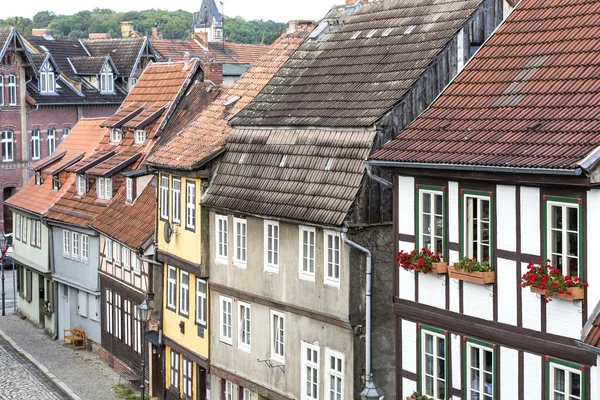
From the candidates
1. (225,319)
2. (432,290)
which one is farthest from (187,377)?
(432,290)

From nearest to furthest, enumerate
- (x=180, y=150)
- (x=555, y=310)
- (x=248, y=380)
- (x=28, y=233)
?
(x=555, y=310) → (x=248, y=380) → (x=180, y=150) → (x=28, y=233)

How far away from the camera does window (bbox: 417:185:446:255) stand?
21516 millimetres

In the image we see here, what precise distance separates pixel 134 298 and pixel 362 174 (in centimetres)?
1540

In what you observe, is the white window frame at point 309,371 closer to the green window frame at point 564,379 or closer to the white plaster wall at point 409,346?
the white plaster wall at point 409,346

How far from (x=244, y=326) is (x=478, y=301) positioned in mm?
9693

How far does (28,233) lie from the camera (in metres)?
49.2

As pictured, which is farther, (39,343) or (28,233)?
(28,233)

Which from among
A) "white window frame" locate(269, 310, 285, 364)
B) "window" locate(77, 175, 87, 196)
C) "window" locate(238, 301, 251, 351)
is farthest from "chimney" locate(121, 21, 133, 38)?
"white window frame" locate(269, 310, 285, 364)

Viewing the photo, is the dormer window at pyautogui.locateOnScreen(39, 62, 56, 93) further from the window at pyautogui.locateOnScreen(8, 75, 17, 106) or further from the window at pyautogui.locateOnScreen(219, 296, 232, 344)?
the window at pyautogui.locateOnScreen(219, 296, 232, 344)

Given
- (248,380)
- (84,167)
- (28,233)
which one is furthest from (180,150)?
(28,233)

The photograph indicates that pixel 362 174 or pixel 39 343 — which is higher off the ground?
pixel 362 174

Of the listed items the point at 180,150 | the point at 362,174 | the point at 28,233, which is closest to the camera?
the point at 362,174

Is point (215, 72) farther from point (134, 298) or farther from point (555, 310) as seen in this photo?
point (555, 310)

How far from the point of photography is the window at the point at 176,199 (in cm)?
3225
